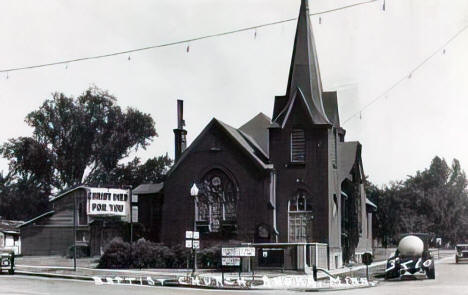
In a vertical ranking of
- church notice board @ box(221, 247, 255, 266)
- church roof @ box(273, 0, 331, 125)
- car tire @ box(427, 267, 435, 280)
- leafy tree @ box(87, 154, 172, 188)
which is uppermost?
church roof @ box(273, 0, 331, 125)

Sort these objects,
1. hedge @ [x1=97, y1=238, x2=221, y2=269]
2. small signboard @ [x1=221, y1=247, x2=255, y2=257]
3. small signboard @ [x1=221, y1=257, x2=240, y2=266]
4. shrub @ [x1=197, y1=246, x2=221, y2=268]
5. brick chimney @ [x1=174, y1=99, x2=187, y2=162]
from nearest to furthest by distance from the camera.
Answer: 1. small signboard @ [x1=221, y1=247, x2=255, y2=257]
2. small signboard @ [x1=221, y1=257, x2=240, y2=266]
3. hedge @ [x1=97, y1=238, x2=221, y2=269]
4. shrub @ [x1=197, y1=246, x2=221, y2=268]
5. brick chimney @ [x1=174, y1=99, x2=187, y2=162]

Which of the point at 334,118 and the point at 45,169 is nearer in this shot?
the point at 334,118

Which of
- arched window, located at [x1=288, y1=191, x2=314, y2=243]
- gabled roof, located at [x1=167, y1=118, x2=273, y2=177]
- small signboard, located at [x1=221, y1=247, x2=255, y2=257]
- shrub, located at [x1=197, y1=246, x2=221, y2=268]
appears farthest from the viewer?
gabled roof, located at [x1=167, y1=118, x2=273, y2=177]

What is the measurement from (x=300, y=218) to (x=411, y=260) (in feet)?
50.3

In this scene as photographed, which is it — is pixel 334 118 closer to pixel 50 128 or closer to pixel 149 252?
pixel 149 252

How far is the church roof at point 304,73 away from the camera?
49.2 metres

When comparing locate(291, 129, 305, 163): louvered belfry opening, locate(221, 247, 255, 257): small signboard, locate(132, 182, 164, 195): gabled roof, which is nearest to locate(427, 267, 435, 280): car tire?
locate(221, 247, 255, 257): small signboard

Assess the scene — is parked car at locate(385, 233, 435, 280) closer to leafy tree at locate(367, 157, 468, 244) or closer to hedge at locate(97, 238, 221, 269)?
hedge at locate(97, 238, 221, 269)

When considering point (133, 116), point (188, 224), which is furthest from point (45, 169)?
point (188, 224)

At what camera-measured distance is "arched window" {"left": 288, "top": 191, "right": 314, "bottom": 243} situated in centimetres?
4762

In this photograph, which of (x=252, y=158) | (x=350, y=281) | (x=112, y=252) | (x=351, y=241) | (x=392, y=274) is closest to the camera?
(x=350, y=281)

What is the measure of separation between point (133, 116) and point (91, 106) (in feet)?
17.5

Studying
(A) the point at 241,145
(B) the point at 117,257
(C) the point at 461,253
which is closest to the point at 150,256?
(B) the point at 117,257

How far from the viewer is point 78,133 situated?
271 ft
